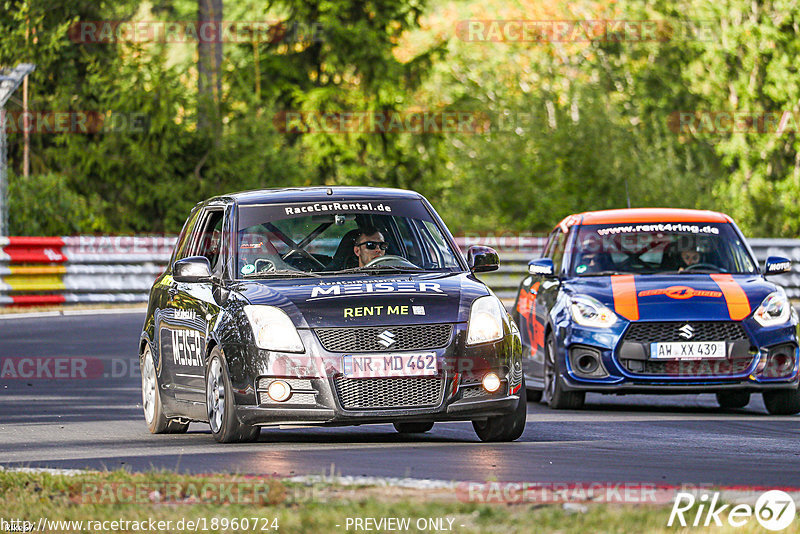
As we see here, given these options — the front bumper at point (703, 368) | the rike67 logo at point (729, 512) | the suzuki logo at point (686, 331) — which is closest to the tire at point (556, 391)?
the front bumper at point (703, 368)

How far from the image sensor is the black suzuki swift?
1020 centimetres

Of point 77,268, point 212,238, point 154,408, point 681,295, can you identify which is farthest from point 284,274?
point 77,268

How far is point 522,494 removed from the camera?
7621 millimetres

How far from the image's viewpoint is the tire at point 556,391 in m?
14.4

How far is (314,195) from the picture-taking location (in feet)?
38.9

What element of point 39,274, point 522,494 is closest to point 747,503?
point 522,494

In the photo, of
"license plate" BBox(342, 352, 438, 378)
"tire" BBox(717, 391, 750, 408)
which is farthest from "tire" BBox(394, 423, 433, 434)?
"tire" BBox(717, 391, 750, 408)

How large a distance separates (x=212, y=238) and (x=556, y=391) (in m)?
3.73

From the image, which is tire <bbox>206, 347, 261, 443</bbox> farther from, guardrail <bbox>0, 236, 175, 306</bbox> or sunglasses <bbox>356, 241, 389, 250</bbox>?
guardrail <bbox>0, 236, 175, 306</bbox>

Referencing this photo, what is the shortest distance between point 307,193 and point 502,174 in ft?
102

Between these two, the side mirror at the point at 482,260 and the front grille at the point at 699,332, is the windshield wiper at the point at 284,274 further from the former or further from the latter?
the front grille at the point at 699,332

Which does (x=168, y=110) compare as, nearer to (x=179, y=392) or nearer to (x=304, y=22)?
(x=304, y=22)

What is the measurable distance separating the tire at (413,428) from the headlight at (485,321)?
1552 mm

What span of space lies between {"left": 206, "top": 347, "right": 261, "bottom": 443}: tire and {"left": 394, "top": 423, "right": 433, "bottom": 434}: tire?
1.49 meters
